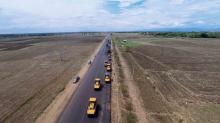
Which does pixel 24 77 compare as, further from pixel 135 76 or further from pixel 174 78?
pixel 174 78

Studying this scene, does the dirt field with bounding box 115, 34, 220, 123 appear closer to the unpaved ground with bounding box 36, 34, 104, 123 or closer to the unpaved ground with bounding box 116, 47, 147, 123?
the unpaved ground with bounding box 116, 47, 147, 123

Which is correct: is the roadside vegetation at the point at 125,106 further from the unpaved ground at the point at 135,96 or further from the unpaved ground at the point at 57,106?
the unpaved ground at the point at 57,106

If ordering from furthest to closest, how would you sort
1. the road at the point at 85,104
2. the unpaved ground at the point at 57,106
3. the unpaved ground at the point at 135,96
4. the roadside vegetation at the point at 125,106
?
the unpaved ground at the point at 135,96, the unpaved ground at the point at 57,106, the roadside vegetation at the point at 125,106, the road at the point at 85,104

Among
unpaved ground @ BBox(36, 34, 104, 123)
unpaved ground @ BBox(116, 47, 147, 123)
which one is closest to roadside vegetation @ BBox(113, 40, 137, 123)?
unpaved ground @ BBox(116, 47, 147, 123)

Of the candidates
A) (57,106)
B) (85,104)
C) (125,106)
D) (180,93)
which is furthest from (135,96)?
(57,106)

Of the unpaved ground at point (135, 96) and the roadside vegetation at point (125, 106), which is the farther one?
the unpaved ground at point (135, 96)

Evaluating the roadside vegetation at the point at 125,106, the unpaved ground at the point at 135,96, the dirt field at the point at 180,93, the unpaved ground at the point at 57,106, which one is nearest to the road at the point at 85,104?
the unpaved ground at the point at 57,106

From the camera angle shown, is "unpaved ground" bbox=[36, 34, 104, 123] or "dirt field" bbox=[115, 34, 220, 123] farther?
"dirt field" bbox=[115, 34, 220, 123]

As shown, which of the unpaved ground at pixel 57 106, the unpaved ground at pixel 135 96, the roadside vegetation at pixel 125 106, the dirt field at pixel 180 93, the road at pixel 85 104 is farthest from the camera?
the dirt field at pixel 180 93

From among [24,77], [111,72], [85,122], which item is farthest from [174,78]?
[24,77]

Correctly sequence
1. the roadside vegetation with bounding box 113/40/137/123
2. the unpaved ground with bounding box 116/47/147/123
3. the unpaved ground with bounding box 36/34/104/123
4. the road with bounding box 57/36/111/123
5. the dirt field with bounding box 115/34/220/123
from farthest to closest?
the dirt field with bounding box 115/34/220/123
the unpaved ground with bounding box 116/47/147/123
the unpaved ground with bounding box 36/34/104/123
the roadside vegetation with bounding box 113/40/137/123
the road with bounding box 57/36/111/123

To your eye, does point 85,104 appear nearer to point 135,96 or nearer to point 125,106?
point 125,106
